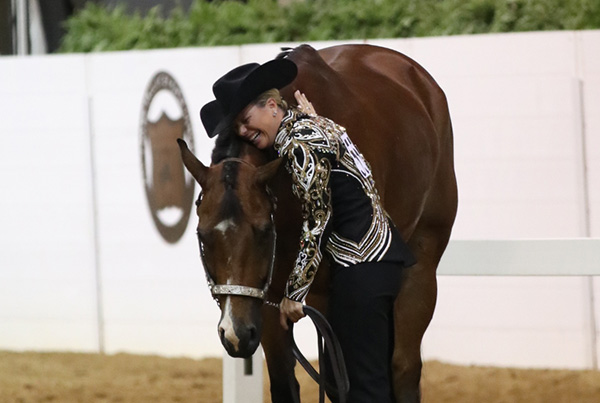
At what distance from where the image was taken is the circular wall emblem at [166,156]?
20.3 ft

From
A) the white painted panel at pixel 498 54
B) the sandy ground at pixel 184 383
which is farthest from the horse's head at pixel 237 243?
the white painted panel at pixel 498 54

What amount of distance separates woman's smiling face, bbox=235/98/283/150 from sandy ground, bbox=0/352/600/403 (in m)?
2.21

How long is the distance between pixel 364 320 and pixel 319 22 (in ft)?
12.3

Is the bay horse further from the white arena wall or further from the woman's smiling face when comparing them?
the white arena wall

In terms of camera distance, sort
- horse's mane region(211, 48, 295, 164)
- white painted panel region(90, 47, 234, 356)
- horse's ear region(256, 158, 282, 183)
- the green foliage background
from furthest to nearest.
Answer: white painted panel region(90, 47, 234, 356) → the green foliage background → horse's mane region(211, 48, 295, 164) → horse's ear region(256, 158, 282, 183)

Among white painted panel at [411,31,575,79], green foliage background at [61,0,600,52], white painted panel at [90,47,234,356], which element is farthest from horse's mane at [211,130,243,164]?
green foliage background at [61,0,600,52]

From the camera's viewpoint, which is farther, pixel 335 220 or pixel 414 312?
pixel 414 312

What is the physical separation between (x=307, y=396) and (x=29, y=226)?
2.49 metres

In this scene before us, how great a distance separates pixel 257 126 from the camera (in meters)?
2.93

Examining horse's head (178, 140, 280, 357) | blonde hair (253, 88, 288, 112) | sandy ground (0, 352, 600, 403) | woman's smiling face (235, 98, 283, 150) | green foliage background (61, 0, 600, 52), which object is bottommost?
sandy ground (0, 352, 600, 403)

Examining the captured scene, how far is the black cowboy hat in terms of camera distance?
2.92 meters

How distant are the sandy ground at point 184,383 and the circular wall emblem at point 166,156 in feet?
2.75

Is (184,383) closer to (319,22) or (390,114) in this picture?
(390,114)

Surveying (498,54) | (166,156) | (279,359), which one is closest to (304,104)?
(279,359)
